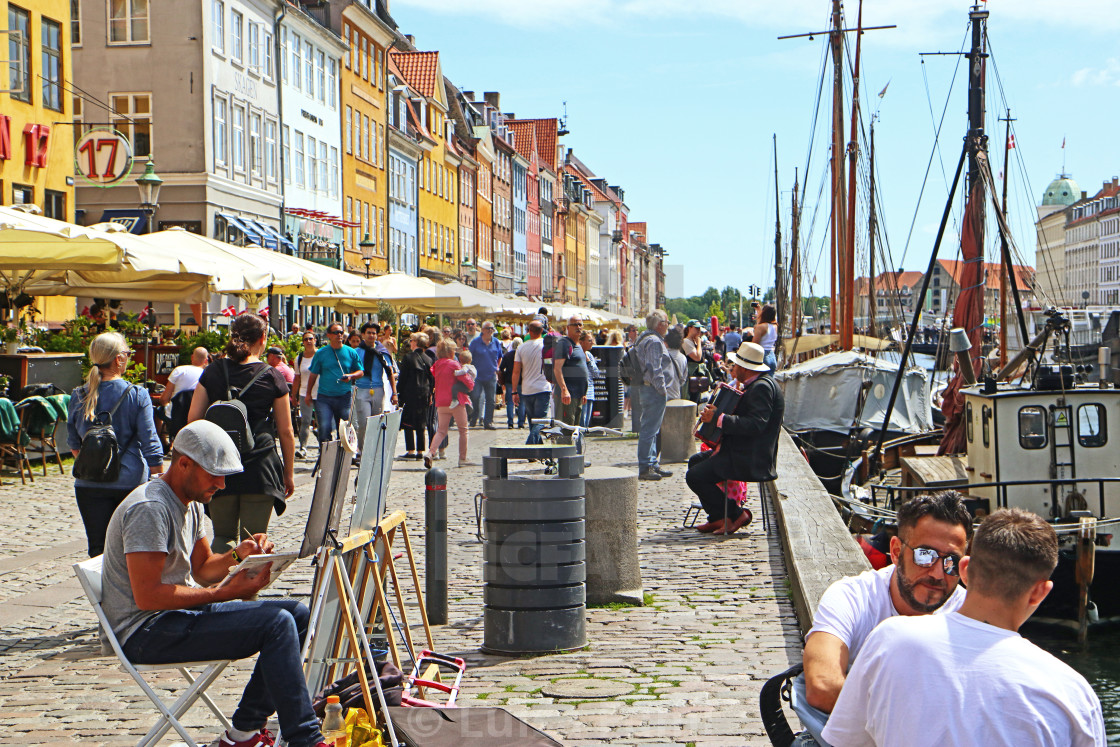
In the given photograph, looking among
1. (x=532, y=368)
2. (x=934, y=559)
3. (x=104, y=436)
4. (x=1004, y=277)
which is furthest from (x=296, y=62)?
(x=934, y=559)

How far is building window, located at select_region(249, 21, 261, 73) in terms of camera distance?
4262cm

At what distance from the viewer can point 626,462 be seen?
62.7 ft

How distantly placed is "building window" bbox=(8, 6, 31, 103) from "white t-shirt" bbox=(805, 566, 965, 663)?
25.4 metres

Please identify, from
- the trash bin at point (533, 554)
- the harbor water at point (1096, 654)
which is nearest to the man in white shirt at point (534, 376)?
the harbor water at point (1096, 654)

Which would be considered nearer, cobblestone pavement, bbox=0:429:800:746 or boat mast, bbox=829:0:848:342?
cobblestone pavement, bbox=0:429:800:746

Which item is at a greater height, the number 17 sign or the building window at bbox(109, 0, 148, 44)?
the building window at bbox(109, 0, 148, 44)

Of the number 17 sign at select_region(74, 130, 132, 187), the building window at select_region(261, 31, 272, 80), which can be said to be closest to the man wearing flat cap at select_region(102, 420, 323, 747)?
the number 17 sign at select_region(74, 130, 132, 187)

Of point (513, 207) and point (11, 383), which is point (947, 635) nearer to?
point (11, 383)

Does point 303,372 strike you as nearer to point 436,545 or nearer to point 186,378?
point 186,378

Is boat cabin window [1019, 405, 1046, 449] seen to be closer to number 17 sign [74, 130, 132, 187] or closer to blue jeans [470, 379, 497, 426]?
blue jeans [470, 379, 497, 426]

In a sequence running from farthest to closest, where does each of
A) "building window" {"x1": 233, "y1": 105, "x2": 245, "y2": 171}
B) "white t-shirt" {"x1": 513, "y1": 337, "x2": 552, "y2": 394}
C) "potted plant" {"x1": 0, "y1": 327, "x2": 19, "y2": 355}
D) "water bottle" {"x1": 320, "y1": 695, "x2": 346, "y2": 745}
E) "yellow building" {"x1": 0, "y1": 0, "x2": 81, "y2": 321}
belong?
"building window" {"x1": 233, "y1": 105, "x2": 245, "y2": 171} → "yellow building" {"x1": 0, "y1": 0, "x2": 81, "y2": 321} → "white t-shirt" {"x1": 513, "y1": 337, "x2": 552, "y2": 394} → "potted plant" {"x1": 0, "y1": 327, "x2": 19, "y2": 355} → "water bottle" {"x1": 320, "y1": 695, "x2": 346, "y2": 745}

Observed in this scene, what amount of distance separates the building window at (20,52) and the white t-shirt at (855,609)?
2542cm

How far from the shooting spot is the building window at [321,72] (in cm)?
5084

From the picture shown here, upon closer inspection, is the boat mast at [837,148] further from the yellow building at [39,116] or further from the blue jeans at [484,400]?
the yellow building at [39,116]
